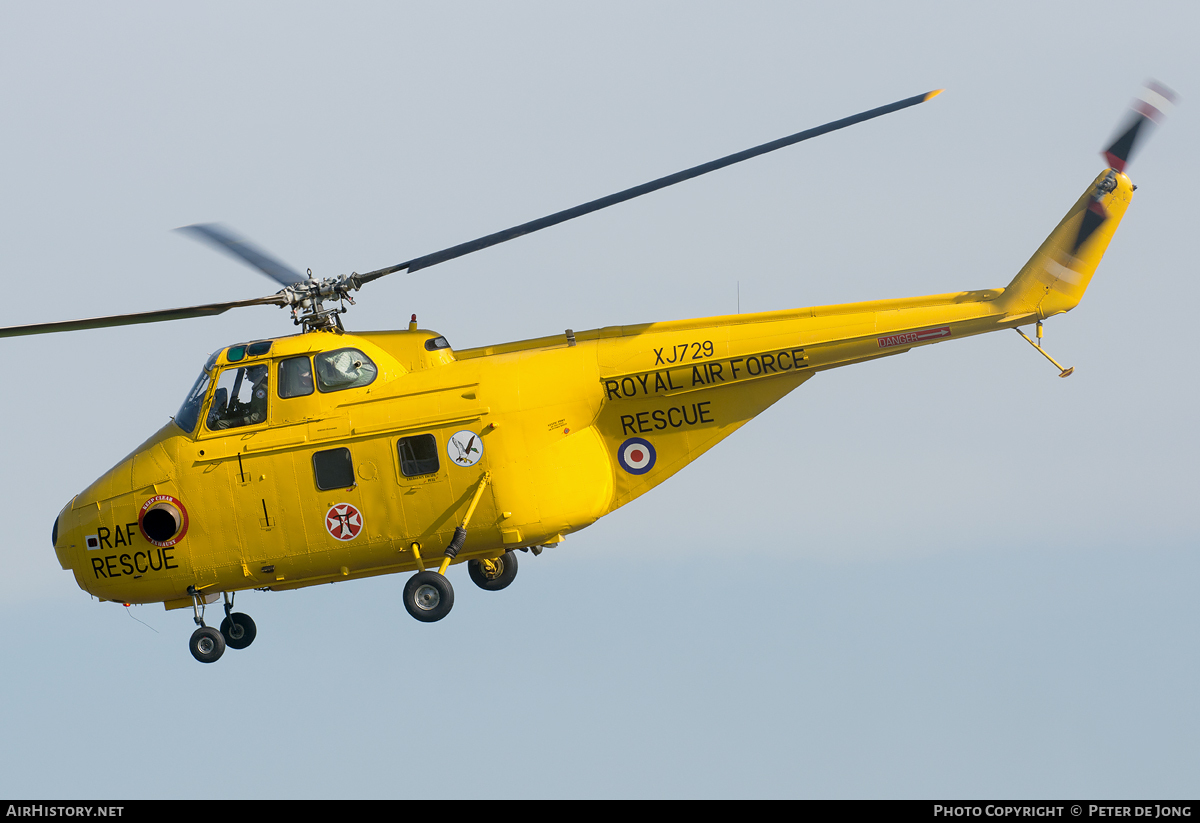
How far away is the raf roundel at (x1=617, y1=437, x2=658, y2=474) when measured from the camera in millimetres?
25688

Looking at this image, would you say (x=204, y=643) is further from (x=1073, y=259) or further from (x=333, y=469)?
(x=1073, y=259)

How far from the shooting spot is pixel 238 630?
88.3 feet

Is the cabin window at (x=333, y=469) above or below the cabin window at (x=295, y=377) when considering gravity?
below

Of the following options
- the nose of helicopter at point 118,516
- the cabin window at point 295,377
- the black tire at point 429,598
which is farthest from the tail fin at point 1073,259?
the nose of helicopter at point 118,516

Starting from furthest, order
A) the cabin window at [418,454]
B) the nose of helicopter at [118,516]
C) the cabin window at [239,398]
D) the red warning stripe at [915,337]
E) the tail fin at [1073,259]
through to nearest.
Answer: the nose of helicopter at [118,516] → the cabin window at [239,398] → the cabin window at [418,454] → the red warning stripe at [915,337] → the tail fin at [1073,259]

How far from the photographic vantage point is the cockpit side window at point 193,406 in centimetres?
2625

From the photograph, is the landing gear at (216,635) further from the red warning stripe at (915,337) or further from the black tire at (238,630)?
the red warning stripe at (915,337)

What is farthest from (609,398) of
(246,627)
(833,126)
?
(246,627)

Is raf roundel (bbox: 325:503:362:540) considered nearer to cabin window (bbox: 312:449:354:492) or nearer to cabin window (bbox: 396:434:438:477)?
cabin window (bbox: 312:449:354:492)

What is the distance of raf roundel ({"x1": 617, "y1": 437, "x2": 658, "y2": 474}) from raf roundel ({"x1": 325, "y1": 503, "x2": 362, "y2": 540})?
13.5 ft

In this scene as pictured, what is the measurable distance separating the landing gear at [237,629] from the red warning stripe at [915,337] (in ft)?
Answer: 36.3

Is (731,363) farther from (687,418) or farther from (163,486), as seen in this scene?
(163,486)

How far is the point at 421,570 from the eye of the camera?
25.4 metres

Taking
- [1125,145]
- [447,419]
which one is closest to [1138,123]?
[1125,145]
